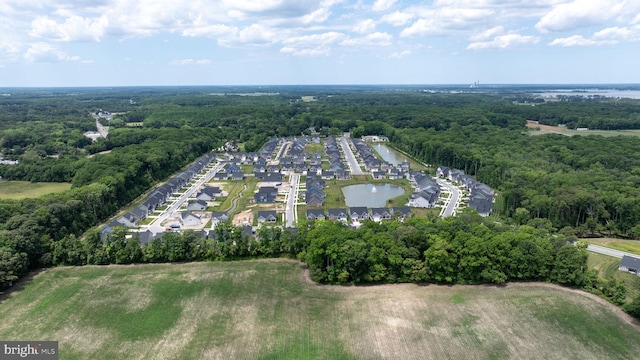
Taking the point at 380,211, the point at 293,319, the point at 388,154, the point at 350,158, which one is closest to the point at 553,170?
the point at 380,211

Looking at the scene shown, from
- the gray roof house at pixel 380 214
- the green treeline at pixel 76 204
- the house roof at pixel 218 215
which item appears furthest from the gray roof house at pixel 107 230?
the gray roof house at pixel 380 214

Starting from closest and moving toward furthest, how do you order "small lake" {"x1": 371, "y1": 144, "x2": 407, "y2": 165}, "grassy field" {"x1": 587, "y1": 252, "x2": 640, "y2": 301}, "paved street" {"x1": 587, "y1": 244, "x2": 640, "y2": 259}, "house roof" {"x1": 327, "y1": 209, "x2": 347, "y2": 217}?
"grassy field" {"x1": 587, "y1": 252, "x2": 640, "y2": 301}
"paved street" {"x1": 587, "y1": 244, "x2": 640, "y2": 259}
"house roof" {"x1": 327, "y1": 209, "x2": 347, "y2": 217}
"small lake" {"x1": 371, "y1": 144, "x2": 407, "y2": 165}

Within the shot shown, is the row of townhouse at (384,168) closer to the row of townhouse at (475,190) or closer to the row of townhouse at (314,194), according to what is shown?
the row of townhouse at (475,190)

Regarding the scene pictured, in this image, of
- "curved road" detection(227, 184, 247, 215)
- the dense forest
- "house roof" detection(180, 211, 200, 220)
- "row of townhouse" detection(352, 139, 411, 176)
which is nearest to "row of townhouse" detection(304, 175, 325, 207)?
"curved road" detection(227, 184, 247, 215)

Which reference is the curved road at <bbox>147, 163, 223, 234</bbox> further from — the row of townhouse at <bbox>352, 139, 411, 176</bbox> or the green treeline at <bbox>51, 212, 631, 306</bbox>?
the row of townhouse at <bbox>352, 139, 411, 176</bbox>

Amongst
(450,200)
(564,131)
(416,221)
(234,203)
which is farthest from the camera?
(564,131)

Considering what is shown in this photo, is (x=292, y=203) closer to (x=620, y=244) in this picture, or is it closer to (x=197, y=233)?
(x=197, y=233)
